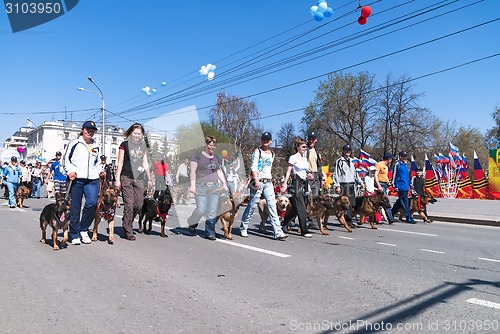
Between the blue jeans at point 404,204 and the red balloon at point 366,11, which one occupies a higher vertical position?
the red balloon at point 366,11

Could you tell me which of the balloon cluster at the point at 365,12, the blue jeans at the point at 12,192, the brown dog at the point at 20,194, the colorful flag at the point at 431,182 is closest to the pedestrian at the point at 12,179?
the blue jeans at the point at 12,192

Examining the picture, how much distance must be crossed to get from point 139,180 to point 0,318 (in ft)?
13.5

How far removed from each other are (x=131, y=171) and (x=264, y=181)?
260cm

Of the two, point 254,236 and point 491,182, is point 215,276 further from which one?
point 491,182

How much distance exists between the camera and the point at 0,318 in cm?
339

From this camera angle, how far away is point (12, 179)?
14203 mm

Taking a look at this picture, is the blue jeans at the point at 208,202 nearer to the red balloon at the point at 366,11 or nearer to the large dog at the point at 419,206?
the large dog at the point at 419,206

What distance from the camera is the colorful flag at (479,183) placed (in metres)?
20.0

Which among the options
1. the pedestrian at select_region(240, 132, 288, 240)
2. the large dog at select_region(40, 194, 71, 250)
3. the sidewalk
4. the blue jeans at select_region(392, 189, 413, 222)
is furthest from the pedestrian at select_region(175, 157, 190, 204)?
the sidewalk

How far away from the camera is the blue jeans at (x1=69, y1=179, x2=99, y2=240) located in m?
6.52

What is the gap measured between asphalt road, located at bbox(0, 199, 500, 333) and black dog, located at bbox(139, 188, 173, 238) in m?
0.49

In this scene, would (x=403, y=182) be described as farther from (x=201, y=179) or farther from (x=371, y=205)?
(x=201, y=179)

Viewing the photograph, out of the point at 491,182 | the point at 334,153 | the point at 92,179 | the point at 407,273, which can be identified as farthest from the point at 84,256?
the point at 334,153

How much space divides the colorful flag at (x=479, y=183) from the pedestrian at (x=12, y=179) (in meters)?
21.4
